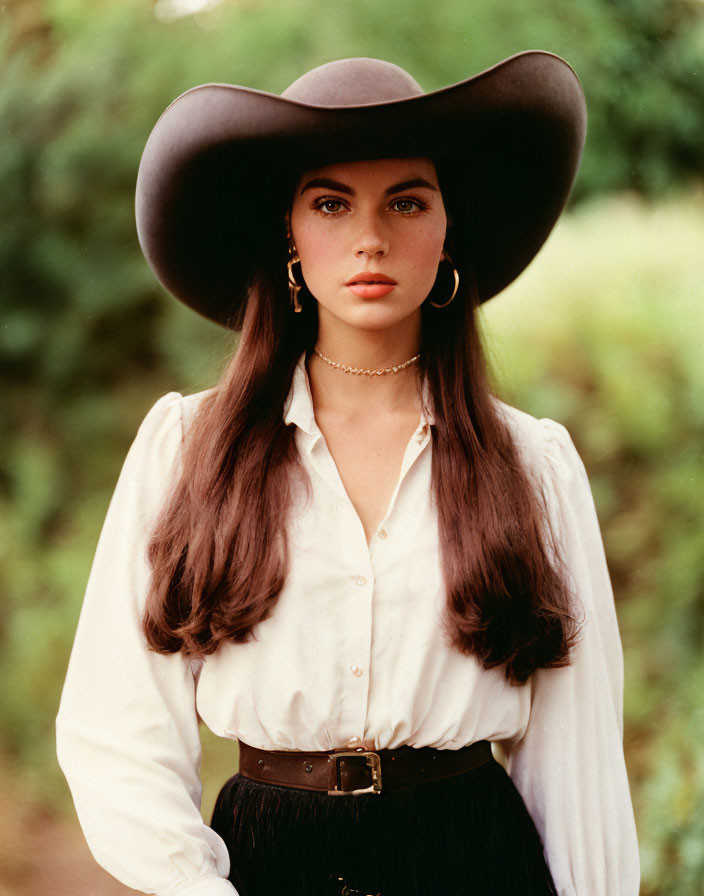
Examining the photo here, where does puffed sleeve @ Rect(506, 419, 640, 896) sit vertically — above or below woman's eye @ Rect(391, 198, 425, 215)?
below

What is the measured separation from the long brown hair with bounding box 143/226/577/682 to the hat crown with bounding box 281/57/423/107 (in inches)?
10.4

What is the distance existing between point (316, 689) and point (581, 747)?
434mm

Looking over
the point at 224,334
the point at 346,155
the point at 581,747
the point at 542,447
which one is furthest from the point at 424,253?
the point at 224,334

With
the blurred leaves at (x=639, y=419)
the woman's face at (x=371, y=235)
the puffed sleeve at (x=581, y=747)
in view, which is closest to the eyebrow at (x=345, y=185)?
the woman's face at (x=371, y=235)

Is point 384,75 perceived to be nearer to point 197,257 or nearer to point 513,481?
point 197,257

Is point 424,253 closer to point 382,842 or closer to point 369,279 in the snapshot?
point 369,279

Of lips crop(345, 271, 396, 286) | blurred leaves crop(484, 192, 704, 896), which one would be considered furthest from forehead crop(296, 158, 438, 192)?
blurred leaves crop(484, 192, 704, 896)

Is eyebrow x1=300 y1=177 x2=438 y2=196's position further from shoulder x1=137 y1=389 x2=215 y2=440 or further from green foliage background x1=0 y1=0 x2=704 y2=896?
green foliage background x1=0 y1=0 x2=704 y2=896

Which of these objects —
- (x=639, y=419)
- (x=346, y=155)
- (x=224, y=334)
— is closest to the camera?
(x=346, y=155)

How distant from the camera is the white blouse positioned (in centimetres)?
150

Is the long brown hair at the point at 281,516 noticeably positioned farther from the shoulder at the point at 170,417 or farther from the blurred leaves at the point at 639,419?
the blurred leaves at the point at 639,419

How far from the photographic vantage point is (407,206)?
1.55m

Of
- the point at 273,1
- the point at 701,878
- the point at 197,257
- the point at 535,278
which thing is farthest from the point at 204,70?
the point at 701,878

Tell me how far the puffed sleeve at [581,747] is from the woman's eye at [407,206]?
1.46 ft
